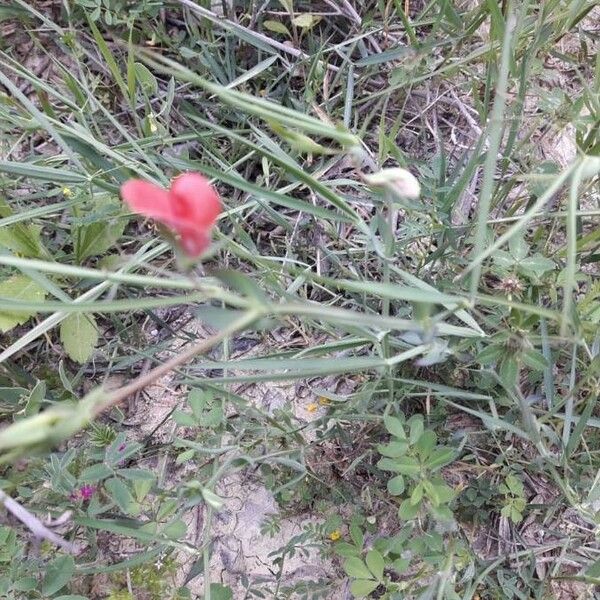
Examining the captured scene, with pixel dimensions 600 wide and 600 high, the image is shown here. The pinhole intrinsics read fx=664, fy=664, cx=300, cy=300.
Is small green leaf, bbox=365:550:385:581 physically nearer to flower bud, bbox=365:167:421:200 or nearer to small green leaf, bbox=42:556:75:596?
small green leaf, bbox=42:556:75:596

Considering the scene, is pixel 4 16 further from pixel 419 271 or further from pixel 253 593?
pixel 253 593

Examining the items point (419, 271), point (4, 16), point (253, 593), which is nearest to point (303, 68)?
point (419, 271)

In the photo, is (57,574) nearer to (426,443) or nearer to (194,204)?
(426,443)

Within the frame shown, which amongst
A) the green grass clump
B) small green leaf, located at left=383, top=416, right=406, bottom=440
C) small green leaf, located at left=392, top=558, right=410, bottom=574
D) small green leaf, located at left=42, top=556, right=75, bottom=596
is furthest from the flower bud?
small green leaf, located at left=42, top=556, right=75, bottom=596

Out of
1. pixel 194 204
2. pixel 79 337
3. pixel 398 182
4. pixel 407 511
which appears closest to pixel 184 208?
pixel 194 204

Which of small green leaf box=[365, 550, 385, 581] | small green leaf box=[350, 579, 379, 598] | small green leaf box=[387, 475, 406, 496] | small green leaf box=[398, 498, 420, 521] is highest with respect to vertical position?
small green leaf box=[387, 475, 406, 496]

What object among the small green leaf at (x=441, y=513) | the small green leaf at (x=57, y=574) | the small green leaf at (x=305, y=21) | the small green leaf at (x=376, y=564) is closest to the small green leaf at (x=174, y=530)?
the small green leaf at (x=57, y=574)

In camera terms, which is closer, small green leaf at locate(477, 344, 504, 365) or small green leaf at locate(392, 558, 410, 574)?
small green leaf at locate(477, 344, 504, 365)

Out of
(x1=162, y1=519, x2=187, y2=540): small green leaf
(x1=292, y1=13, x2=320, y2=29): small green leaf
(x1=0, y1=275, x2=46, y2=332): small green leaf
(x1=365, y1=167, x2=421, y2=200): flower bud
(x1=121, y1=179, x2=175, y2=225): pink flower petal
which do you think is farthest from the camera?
(x1=292, y1=13, x2=320, y2=29): small green leaf
